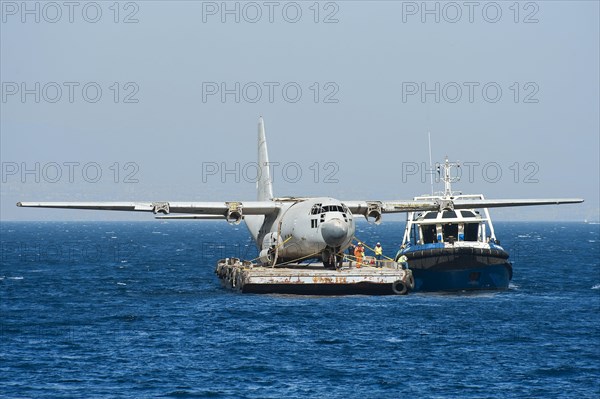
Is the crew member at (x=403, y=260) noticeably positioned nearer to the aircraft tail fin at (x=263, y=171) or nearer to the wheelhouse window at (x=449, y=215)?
the wheelhouse window at (x=449, y=215)

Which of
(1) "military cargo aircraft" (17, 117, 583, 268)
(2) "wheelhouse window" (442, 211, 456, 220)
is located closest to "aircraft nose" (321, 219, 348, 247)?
(1) "military cargo aircraft" (17, 117, 583, 268)

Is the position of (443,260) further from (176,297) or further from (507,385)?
(507,385)

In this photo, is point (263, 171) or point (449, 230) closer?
point (449, 230)

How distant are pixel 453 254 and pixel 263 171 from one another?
24223 mm

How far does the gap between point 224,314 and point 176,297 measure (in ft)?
29.2

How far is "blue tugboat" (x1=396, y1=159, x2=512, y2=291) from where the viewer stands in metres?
51.3

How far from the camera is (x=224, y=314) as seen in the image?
4338 centimetres

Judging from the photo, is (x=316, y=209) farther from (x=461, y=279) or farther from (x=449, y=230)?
(x=449, y=230)

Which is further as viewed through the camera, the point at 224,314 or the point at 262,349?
the point at 224,314

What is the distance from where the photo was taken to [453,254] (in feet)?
167

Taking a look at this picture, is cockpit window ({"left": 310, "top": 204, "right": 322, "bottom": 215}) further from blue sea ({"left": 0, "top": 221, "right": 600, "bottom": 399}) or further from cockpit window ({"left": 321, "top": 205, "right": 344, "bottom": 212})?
blue sea ({"left": 0, "top": 221, "right": 600, "bottom": 399})

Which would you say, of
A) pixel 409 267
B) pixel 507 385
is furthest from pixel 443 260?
pixel 507 385

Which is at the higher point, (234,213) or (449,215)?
(234,213)

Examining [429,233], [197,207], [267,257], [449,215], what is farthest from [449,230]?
[197,207]
